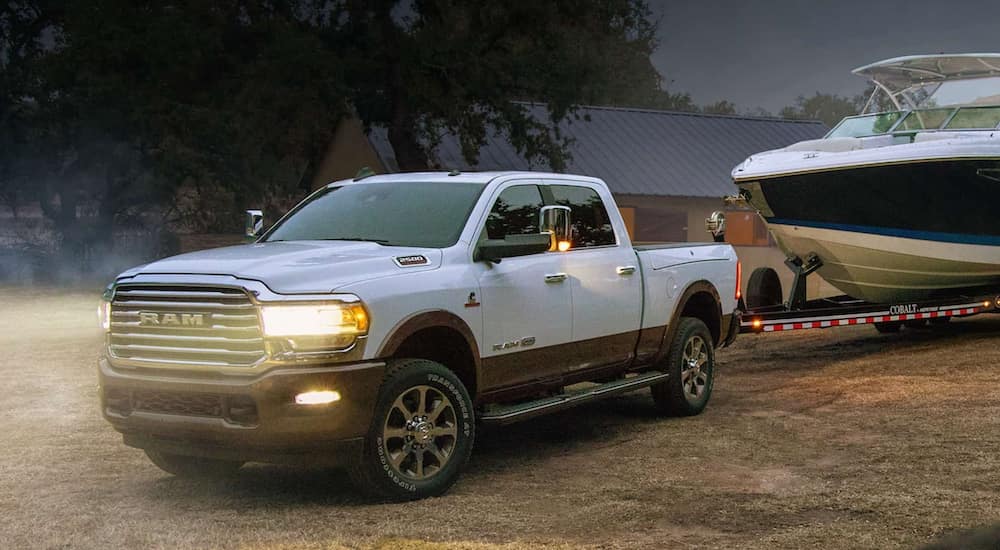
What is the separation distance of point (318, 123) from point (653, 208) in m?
9.80

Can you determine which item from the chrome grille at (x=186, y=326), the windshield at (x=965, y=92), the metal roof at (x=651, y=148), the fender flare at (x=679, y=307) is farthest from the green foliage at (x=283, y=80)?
the chrome grille at (x=186, y=326)

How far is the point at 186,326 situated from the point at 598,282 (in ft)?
10.8

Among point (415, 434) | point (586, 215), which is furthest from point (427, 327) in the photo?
point (586, 215)

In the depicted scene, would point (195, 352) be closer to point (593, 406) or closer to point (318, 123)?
point (593, 406)

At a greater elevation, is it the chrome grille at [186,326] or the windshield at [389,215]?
the windshield at [389,215]

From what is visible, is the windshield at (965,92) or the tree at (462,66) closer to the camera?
the windshield at (965,92)

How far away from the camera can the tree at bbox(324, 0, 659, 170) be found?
28.3 m

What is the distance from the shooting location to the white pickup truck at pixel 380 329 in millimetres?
6758

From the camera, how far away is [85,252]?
36.3 m

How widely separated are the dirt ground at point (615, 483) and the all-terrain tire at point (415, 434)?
16 cm

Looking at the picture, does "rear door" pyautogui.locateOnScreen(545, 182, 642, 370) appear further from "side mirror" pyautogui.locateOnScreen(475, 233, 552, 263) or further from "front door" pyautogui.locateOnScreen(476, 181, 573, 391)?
"side mirror" pyautogui.locateOnScreen(475, 233, 552, 263)

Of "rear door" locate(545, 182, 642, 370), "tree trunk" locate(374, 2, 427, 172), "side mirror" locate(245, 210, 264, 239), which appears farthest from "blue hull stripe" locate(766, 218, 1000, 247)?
"tree trunk" locate(374, 2, 427, 172)

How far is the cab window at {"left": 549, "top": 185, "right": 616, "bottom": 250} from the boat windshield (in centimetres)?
727

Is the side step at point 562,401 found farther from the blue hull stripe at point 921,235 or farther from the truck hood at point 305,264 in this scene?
the blue hull stripe at point 921,235
